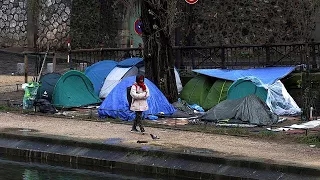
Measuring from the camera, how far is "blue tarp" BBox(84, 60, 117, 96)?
2309 cm

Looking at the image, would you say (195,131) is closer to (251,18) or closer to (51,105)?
(51,105)

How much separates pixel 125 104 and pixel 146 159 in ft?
18.9

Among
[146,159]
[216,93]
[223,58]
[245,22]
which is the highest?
[245,22]

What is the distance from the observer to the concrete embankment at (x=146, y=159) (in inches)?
477

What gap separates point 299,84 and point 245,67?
2.63 meters

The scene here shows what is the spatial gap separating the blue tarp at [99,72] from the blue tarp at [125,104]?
3303 millimetres

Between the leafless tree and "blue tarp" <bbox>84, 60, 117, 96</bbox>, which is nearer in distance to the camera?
the leafless tree

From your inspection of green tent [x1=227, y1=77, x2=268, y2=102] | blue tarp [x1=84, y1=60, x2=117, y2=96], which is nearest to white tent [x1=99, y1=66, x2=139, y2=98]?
blue tarp [x1=84, y1=60, x2=117, y2=96]

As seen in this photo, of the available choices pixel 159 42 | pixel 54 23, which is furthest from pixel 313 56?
pixel 54 23

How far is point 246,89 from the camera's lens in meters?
20.0

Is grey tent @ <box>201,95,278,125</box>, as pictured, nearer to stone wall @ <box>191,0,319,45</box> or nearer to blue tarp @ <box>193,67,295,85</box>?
blue tarp @ <box>193,67,295,85</box>

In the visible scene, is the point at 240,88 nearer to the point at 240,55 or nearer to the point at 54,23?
the point at 240,55

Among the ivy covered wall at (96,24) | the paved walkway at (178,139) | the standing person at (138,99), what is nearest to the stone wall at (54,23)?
the ivy covered wall at (96,24)

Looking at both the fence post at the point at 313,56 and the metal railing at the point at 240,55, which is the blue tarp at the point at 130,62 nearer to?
the metal railing at the point at 240,55
